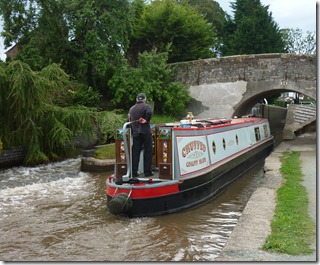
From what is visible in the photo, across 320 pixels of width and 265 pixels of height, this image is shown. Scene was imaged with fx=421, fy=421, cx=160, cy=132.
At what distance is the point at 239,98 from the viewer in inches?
658

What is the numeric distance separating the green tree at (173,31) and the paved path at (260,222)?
12.7 m

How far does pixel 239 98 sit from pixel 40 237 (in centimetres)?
1218

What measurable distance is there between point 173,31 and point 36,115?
12.0 m

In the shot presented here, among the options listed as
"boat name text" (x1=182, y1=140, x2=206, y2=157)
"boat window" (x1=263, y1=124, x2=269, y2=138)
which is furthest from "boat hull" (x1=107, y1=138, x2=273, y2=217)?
"boat window" (x1=263, y1=124, x2=269, y2=138)

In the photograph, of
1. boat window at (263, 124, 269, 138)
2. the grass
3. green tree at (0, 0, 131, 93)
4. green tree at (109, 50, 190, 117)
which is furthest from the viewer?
green tree at (109, 50, 190, 117)

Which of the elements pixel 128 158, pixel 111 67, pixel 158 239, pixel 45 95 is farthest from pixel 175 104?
pixel 158 239

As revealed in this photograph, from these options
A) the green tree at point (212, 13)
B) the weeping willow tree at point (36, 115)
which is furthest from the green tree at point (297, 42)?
the weeping willow tree at point (36, 115)

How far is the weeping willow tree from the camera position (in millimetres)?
10909

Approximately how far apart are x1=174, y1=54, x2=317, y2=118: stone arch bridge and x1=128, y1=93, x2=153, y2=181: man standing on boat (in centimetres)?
1041

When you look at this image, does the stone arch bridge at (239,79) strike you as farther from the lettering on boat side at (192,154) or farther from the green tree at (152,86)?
the lettering on boat side at (192,154)

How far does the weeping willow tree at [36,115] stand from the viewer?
1091 centimetres

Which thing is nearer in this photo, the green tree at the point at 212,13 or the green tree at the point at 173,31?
the green tree at the point at 173,31

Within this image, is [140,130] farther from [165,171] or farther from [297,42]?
[297,42]

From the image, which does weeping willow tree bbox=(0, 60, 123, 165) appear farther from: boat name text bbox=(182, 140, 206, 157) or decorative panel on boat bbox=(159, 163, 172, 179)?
decorative panel on boat bbox=(159, 163, 172, 179)
